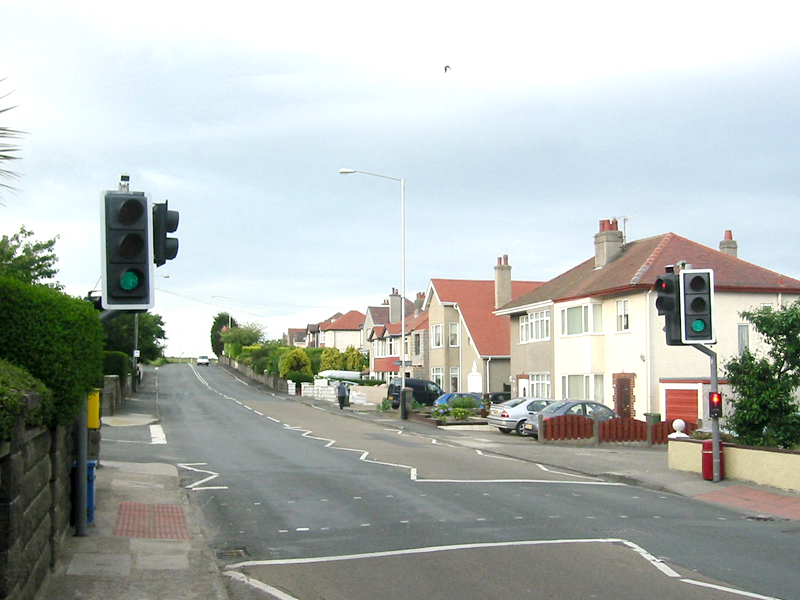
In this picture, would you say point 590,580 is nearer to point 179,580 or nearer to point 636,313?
point 179,580

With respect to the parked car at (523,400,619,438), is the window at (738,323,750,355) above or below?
above

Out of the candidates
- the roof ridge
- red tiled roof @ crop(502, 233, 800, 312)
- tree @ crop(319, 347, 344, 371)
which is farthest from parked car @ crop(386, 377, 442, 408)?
tree @ crop(319, 347, 344, 371)

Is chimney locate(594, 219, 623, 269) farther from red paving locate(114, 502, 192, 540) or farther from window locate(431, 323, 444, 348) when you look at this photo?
red paving locate(114, 502, 192, 540)

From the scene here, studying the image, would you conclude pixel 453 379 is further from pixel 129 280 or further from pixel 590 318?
pixel 129 280

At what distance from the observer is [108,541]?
36.3 feet

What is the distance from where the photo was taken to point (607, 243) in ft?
138

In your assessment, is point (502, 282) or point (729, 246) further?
point (502, 282)

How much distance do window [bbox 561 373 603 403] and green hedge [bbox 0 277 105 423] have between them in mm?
32012

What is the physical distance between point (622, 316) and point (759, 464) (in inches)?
826

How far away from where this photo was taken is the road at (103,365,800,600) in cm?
916

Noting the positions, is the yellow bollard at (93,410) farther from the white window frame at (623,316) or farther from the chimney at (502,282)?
the chimney at (502,282)

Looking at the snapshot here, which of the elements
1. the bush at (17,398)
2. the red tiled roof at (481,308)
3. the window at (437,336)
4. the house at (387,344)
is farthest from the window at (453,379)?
the bush at (17,398)

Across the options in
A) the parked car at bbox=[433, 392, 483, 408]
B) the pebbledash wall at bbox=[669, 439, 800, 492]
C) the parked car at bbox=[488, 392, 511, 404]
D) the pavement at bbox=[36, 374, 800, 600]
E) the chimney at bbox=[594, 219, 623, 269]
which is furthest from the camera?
the parked car at bbox=[488, 392, 511, 404]

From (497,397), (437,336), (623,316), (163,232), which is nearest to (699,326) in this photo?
(163,232)
